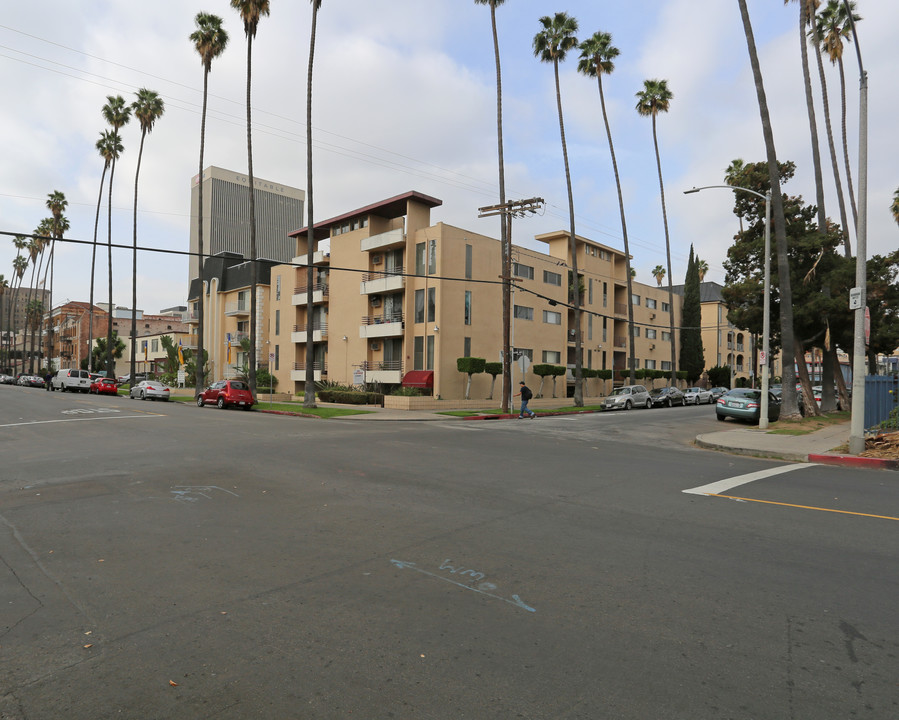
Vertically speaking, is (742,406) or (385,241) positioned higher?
(385,241)

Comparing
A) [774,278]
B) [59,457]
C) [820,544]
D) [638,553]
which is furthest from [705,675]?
[774,278]

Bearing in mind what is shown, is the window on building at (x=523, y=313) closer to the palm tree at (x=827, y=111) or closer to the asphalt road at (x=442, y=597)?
the palm tree at (x=827, y=111)

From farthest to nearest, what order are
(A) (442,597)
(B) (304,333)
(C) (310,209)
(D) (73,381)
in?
(D) (73,381)
(B) (304,333)
(C) (310,209)
(A) (442,597)

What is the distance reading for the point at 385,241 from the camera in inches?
1527

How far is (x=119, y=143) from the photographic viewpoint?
53.6 m

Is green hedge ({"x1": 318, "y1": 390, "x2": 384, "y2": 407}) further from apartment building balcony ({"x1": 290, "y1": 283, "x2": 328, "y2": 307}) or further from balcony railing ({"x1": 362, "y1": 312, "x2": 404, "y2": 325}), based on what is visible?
apartment building balcony ({"x1": 290, "y1": 283, "x2": 328, "y2": 307})

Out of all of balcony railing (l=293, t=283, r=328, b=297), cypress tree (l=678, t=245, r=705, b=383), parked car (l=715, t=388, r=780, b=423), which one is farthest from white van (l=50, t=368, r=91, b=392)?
cypress tree (l=678, t=245, r=705, b=383)

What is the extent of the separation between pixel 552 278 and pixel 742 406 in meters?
23.3

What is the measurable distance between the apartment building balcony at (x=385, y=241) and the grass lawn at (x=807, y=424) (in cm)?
2425

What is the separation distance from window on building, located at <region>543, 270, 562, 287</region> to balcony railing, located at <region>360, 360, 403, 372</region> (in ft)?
44.7

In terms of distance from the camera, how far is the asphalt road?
316 centimetres

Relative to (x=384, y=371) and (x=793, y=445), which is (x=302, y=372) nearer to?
(x=384, y=371)

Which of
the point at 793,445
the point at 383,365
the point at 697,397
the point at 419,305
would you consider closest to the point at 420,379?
the point at 419,305

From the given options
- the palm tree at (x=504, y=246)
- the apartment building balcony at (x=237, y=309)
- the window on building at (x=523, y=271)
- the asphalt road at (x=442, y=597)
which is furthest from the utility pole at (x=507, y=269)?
the apartment building balcony at (x=237, y=309)
